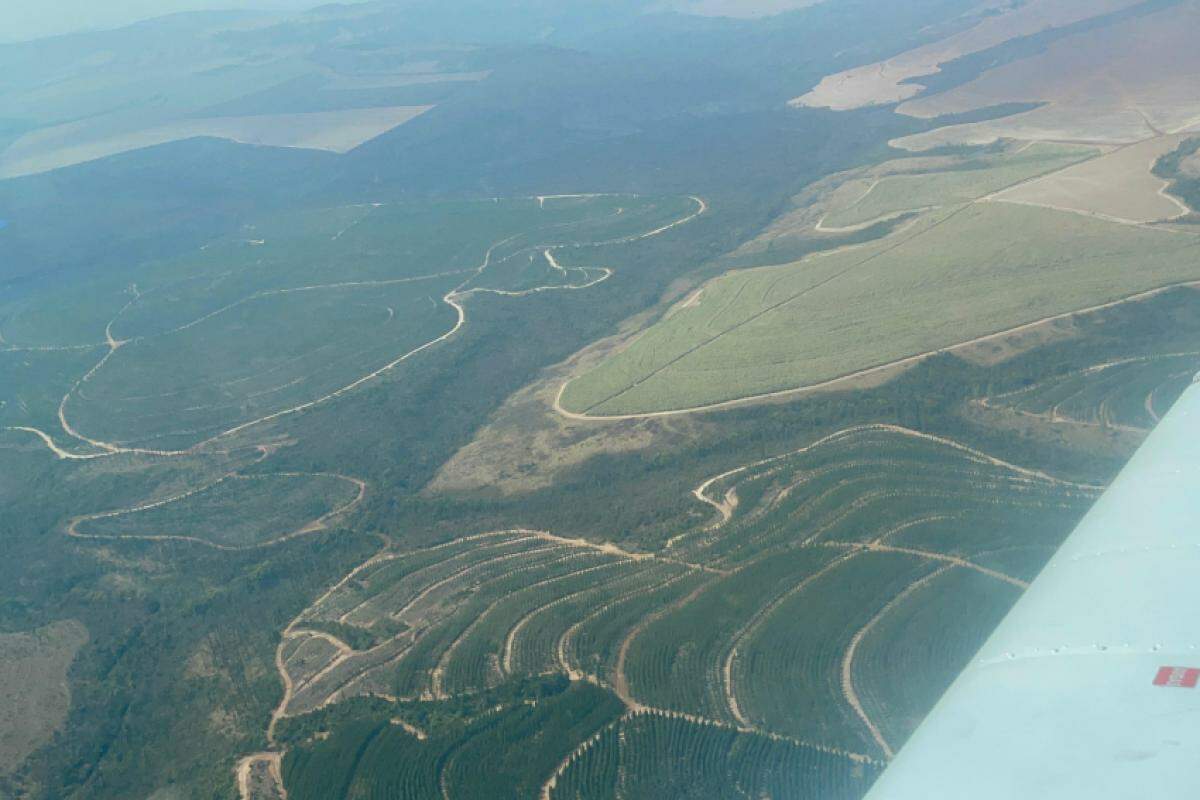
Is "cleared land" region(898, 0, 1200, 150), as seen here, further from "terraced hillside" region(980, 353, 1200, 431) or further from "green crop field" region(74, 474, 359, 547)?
"green crop field" region(74, 474, 359, 547)

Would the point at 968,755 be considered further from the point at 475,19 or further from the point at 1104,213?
the point at 475,19

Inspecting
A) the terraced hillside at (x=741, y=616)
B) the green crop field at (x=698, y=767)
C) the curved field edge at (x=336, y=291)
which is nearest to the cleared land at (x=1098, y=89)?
the curved field edge at (x=336, y=291)

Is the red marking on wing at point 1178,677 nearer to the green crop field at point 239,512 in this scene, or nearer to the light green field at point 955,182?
the green crop field at point 239,512

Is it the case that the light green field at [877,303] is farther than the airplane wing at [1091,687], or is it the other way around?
the light green field at [877,303]

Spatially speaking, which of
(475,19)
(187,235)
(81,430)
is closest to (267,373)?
(81,430)

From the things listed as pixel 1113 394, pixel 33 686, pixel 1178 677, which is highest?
pixel 1178 677

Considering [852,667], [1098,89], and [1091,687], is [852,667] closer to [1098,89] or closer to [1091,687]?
[1091,687]

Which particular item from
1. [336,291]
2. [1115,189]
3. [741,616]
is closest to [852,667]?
[741,616]
